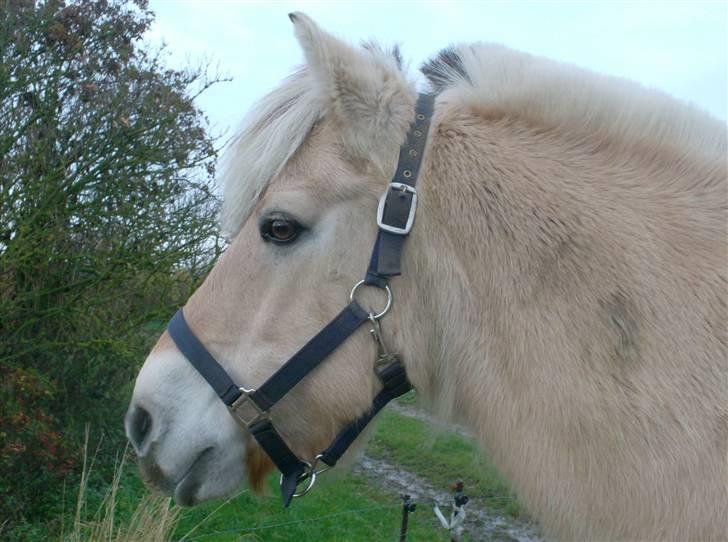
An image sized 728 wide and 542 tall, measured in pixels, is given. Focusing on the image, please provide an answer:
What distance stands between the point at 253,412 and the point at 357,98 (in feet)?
3.11

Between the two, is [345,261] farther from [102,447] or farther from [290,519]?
[102,447]

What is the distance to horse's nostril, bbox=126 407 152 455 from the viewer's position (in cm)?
180

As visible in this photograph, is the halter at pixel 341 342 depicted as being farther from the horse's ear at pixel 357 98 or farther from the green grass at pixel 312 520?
the green grass at pixel 312 520

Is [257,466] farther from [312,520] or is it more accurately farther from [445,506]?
[445,506]

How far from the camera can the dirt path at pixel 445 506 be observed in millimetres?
6754

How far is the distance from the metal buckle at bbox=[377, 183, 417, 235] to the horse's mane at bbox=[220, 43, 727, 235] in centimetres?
34

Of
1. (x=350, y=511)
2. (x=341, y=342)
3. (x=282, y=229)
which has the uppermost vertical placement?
(x=282, y=229)

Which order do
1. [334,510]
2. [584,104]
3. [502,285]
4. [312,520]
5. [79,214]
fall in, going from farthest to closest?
[334,510] < [312,520] < [79,214] < [584,104] < [502,285]

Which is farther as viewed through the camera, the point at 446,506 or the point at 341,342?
the point at 446,506

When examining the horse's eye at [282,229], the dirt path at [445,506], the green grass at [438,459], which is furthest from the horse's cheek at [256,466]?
the dirt path at [445,506]

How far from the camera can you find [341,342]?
5.56 feet

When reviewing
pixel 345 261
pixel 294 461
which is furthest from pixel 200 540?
pixel 345 261

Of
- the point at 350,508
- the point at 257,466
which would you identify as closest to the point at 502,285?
the point at 257,466

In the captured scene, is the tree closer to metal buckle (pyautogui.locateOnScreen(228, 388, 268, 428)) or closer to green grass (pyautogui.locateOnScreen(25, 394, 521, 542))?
green grass (pyautogui.locateOnScreen(25, 394, 521, 542))
